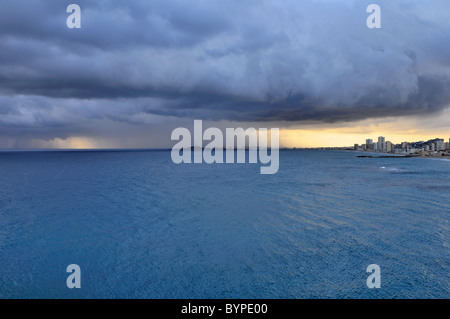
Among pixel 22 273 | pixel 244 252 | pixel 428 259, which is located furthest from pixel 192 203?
pixel 428 259

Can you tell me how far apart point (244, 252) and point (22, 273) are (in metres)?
16.5

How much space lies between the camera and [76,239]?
26.7 meters

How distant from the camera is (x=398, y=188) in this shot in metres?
55.9

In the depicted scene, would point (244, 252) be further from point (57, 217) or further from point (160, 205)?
point (57, 217)

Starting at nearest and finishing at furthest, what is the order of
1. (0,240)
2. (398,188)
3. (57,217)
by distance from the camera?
1. (0,240)
2. (57,217)
3. (398,188)

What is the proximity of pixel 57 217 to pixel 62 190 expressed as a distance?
2632 cm

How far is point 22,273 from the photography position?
19.1 m

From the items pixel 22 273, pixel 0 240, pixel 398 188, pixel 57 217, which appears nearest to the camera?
pixel 22 273

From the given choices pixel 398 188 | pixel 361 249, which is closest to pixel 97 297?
pixel 361 249

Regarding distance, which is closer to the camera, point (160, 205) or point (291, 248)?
point (291, 248)

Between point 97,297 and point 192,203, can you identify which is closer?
point 97,297
